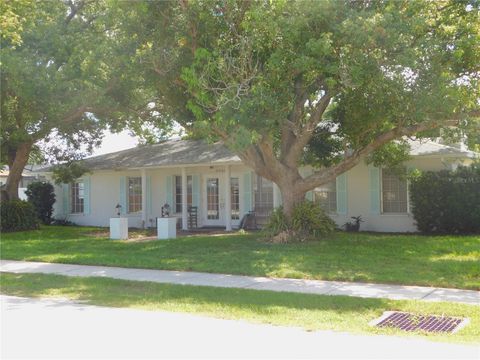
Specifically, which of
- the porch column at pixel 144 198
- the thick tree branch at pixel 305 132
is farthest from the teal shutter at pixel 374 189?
the porch column at pixel 144 198

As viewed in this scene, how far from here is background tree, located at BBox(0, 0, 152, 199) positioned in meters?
17.7

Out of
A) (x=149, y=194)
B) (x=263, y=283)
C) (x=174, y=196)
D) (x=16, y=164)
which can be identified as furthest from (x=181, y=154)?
(x=263, y=283)

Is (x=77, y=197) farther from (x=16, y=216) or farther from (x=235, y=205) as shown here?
(x=235, y=205)

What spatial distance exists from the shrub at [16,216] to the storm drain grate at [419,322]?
18.4 metres

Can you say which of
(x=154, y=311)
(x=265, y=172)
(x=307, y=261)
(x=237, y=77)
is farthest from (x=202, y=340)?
(x=265, y=172)

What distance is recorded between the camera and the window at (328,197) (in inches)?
840

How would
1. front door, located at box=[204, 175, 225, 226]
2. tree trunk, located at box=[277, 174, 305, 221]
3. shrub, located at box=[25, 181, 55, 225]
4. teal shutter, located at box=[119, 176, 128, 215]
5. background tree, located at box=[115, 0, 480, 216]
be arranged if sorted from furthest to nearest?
shrub, located at box=[25, 181, 55, 225], teal shutter, located at box=[119, 176, 128, 215], front door, located at box=[204, 175, 225, 226], tree trunk, located at box=[277, 174, 305, 221], background tree, located at box=[115, 0, 480, 216]

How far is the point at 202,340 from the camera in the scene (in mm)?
6898

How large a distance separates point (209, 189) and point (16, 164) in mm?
7783

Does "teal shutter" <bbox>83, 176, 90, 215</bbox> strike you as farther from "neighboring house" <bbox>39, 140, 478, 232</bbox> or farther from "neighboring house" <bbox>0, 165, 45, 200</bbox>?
"neighboring house" <bbox>0, 165, 45, 200</bbox>

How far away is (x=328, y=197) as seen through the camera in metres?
21.5

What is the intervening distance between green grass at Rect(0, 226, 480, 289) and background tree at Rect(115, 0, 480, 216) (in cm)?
275

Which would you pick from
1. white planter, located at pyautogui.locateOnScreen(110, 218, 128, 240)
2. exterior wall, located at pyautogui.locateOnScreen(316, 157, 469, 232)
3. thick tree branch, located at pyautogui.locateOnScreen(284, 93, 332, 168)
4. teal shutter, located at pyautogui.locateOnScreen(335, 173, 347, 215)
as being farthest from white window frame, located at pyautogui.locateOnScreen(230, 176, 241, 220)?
thick tree branch, located at pyautogui.locateOnScreen(284, 93, 332, 168)

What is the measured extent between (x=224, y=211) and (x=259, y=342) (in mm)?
16572
